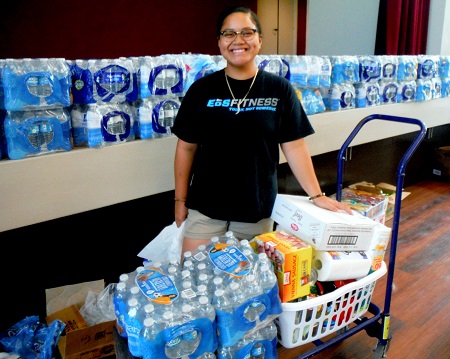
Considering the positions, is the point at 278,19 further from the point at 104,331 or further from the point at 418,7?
the point at 104,331

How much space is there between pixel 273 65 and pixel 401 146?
2.43 meters

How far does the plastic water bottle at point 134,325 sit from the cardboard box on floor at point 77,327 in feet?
2.71

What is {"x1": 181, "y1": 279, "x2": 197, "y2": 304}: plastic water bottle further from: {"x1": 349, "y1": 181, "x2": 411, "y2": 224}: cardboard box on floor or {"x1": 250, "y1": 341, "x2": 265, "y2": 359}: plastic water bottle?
{"x1": 349, "y1": 181, "x2": 411, "y2": 224}: cardboard box on floor

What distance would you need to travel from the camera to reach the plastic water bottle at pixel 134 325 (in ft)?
3.67

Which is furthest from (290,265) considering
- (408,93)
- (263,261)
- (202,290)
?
(408,93)

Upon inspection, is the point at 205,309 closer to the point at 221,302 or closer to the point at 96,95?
the point at 221,302

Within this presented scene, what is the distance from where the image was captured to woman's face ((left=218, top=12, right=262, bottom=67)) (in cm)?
158

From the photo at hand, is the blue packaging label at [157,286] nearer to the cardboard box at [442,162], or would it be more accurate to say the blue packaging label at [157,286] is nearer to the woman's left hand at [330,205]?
the woman's left hand at [330,205]

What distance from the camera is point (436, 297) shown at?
8.36 feet

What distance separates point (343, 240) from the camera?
1.51m

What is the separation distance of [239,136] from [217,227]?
1.37ft

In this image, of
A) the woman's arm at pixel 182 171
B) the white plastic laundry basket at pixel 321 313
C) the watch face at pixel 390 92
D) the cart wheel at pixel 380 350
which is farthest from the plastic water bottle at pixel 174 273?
the watch face at pixel 390 92

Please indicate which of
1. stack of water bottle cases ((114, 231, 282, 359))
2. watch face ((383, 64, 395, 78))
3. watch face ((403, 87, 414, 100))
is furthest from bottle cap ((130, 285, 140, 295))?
watch face ((403, 87, 414, 100))

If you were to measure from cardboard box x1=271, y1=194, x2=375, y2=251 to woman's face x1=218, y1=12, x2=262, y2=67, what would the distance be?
0.57m
